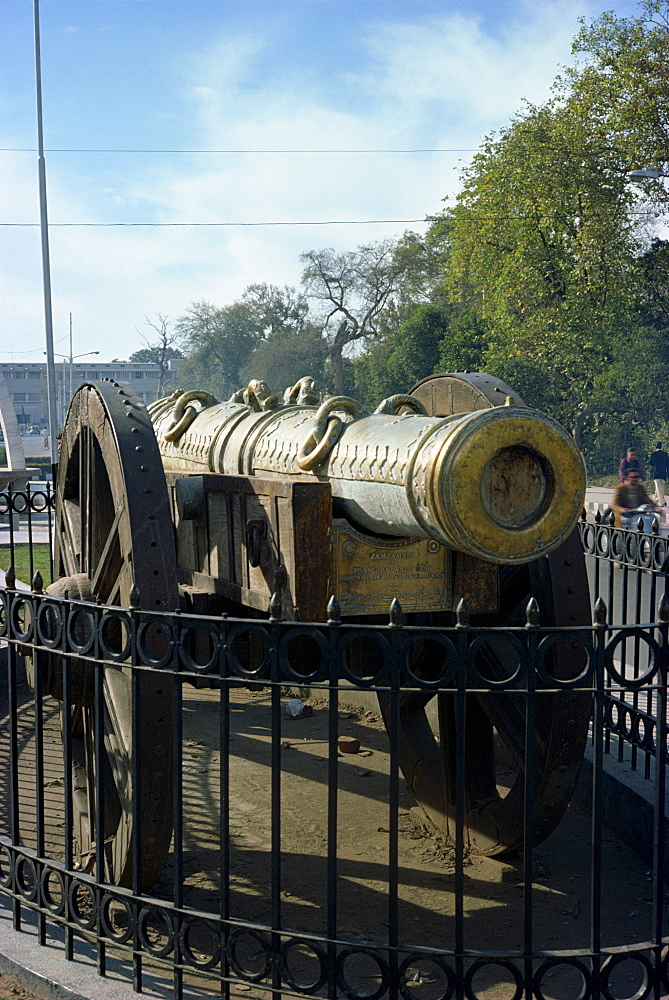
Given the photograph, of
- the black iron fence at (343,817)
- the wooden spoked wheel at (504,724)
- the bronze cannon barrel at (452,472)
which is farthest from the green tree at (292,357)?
the bronze cannon barrel at (452,472)

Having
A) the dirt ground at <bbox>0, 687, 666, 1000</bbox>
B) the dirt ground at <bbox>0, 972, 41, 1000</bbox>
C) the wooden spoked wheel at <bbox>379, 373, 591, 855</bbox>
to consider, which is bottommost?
the dirt ground at <bbox>0, 687, 666, 1000</bbox>

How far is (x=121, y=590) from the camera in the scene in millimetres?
3734

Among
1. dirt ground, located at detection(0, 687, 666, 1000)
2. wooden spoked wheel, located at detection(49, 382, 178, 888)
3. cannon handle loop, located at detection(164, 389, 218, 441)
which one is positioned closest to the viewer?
wooden spoked wheel, located at detection(49, 382, 178, 888)

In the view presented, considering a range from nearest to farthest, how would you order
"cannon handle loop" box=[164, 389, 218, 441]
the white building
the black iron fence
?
the black iron fence
"cannon handle loop" box=[164, 389, 218, 441]
the white building

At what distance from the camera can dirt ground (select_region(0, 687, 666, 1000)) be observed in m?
3.67

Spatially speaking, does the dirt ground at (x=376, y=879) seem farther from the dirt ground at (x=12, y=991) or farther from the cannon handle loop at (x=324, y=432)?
the cannon handle loop at (x=324, y=432)

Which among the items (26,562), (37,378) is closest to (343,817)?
(26,562)

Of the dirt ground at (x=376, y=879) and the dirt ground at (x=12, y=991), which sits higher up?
the dirt ground at (x=12, y=991)

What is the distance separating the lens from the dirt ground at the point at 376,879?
3666mm

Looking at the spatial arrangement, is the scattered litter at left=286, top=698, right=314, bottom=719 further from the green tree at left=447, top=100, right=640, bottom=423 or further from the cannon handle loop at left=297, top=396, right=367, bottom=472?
the green tree at left=447, top=100, right=640, bottom=423

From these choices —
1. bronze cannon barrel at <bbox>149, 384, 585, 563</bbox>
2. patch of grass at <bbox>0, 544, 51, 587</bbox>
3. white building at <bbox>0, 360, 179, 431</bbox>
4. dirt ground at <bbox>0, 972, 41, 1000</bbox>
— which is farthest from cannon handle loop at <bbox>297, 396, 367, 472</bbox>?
white building at <bbox>0, 360, 179, 431</bbox>

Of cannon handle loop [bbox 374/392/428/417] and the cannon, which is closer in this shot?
the cannon

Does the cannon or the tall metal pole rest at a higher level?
the tall metal pole

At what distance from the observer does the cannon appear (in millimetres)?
3188
